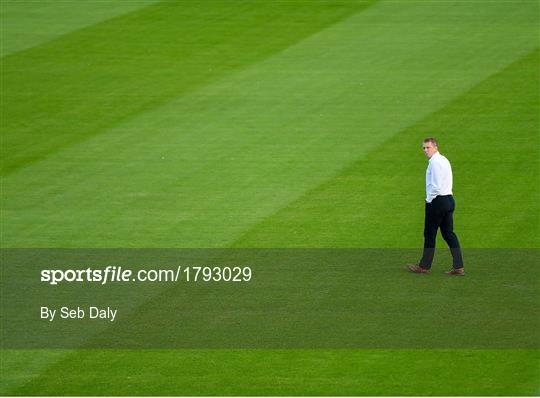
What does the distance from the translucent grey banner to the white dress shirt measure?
3.16 ft

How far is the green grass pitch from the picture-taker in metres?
11.2

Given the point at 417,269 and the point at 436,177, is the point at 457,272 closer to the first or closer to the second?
the point at 417,269

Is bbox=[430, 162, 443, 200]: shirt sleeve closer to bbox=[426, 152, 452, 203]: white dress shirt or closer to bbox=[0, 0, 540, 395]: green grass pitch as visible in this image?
bbox=[426, 152, 452, 203]: white dress shirt

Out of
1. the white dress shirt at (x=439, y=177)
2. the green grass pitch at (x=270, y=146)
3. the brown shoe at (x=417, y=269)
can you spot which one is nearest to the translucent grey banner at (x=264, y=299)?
the brown shoe at (x=417, y=269)

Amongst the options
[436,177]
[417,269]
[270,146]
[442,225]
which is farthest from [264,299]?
[270,146]

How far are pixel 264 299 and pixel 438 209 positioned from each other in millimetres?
2357

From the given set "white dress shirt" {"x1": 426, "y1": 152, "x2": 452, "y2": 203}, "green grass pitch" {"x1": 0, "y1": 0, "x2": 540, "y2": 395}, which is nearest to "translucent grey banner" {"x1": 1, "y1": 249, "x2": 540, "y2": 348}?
"green grass pitch" {"x1": 0, "y1": 0, "x2": 540, "y2": 395}

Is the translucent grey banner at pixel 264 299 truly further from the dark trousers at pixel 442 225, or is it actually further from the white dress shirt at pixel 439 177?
the white dress shirt at pixel 439 177

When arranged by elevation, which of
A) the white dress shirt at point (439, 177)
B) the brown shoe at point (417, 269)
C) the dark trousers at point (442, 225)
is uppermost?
the white dress shirt at point (439, 177)

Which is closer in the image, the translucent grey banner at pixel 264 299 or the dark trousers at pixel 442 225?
the translucent grey banner at pixel 264 299

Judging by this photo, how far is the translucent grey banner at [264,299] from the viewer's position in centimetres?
1195

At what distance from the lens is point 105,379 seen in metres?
10.9

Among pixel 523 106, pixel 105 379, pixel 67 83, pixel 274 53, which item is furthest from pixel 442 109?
pixel 105 379

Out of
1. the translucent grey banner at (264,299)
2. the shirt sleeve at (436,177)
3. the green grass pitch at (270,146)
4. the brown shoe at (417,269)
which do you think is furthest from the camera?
the brown shoe at (417,269)
